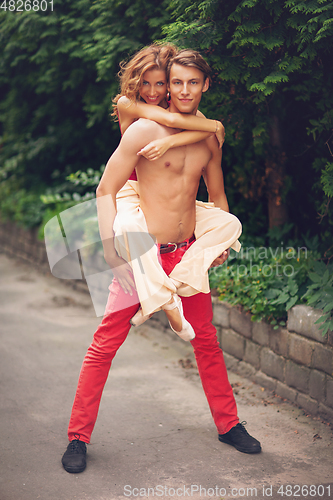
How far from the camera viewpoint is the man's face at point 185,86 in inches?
98.5

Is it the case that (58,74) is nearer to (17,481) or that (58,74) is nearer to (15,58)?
(15,58)

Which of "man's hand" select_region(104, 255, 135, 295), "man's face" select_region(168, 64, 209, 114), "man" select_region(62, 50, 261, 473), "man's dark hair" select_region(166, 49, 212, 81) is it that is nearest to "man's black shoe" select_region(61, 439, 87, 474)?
"man" select_region(62, 50, 261, 473)

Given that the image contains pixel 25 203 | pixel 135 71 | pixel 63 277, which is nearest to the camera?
pixel 135 71

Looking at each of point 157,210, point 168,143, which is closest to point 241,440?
point 157,210

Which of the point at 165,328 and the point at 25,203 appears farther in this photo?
the point at 25,203

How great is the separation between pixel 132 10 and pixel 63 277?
390 cm

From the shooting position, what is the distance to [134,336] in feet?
16.4

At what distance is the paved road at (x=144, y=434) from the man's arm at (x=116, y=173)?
1212 mm

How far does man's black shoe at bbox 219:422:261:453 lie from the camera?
9.49 ft

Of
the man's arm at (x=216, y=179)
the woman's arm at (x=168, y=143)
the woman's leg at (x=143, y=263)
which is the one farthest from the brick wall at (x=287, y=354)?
the woman's arm at (x=168, y=143)

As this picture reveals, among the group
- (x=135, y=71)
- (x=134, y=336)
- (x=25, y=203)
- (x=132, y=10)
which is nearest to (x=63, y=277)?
(x=25, y=203)

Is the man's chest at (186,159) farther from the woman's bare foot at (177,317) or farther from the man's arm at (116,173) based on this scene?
the woman's bare foot at (177,317)

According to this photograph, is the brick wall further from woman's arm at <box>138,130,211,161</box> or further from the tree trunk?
woman's arm at <box>138,130,211,161</box>

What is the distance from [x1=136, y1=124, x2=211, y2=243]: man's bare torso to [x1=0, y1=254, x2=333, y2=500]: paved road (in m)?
1.27
